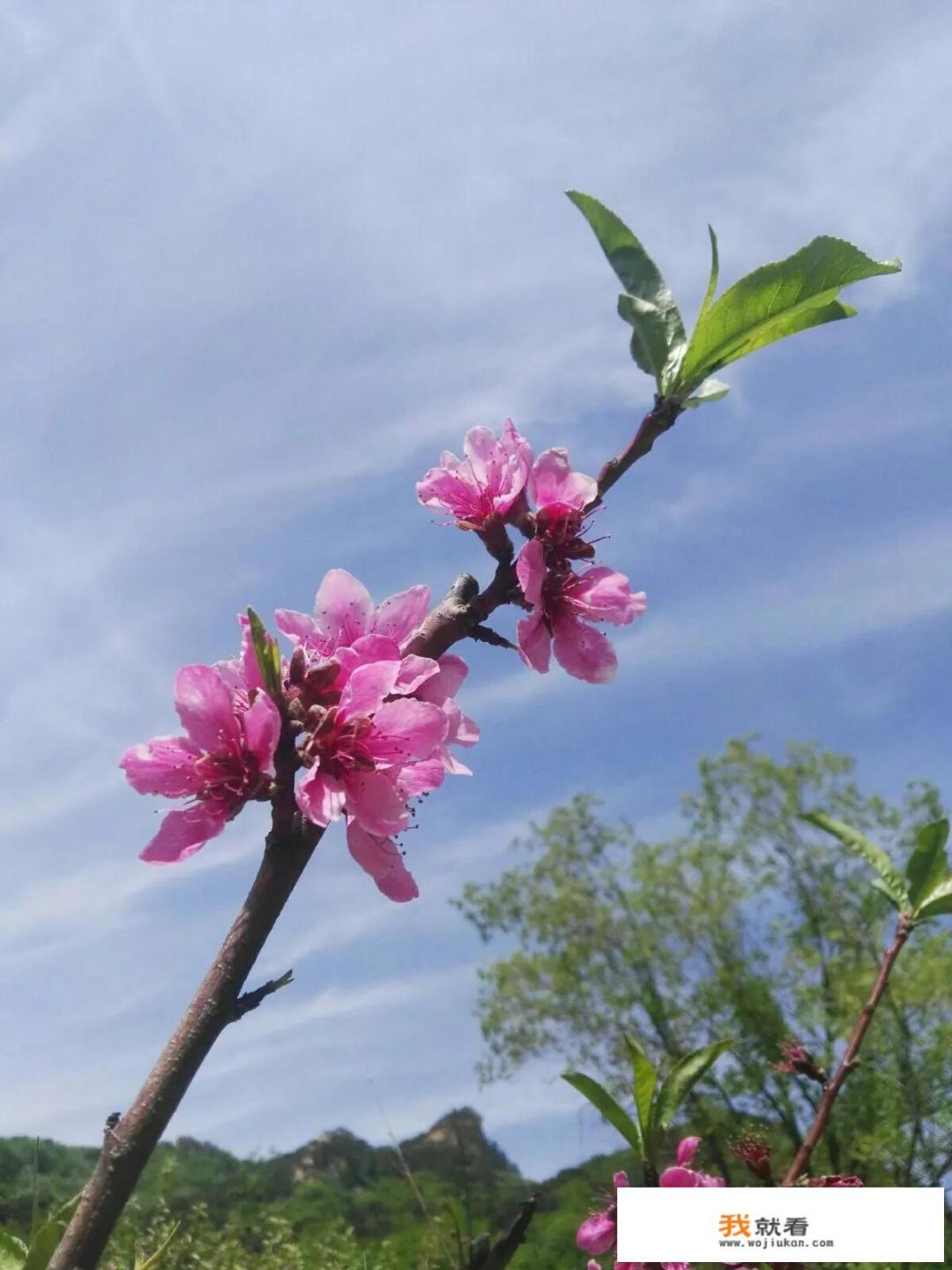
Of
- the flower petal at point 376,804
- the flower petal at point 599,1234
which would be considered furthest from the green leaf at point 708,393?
the flower petal at point 599,1234

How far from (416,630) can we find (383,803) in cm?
23

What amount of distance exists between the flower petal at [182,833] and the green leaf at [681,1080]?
1175 mm

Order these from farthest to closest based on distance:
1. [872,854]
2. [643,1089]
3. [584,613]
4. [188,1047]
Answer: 1. [872,854]
2. [643,1089]
3. [584,613]
4. [188,1047]

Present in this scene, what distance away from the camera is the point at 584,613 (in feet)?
4.74

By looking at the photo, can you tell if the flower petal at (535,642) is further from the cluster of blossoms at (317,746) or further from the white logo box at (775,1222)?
the white logo box at (775,1222)

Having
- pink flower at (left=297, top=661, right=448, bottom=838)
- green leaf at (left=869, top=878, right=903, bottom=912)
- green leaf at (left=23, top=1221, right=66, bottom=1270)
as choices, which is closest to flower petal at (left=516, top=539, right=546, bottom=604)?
pink flower at (left=297, top=661, right=448, bottom=838)

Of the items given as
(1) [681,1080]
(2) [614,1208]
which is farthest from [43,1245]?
(2) [614,1208]

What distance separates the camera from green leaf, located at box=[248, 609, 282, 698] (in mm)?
1007

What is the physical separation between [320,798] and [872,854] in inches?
87.5

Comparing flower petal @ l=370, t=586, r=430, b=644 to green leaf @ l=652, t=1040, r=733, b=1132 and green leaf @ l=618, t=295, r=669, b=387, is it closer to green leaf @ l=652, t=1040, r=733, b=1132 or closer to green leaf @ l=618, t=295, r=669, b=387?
green leaf @ l=618, t=295, r=669, b=387

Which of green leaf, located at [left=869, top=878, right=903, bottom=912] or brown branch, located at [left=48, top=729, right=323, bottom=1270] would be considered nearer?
brown branch, located at [left=48, top=729, right=323, bottom=1270]

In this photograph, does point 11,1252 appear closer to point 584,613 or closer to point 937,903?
point 584,613

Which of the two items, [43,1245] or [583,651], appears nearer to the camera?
[43,1245]

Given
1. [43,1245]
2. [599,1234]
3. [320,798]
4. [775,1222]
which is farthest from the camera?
[599,1234]
